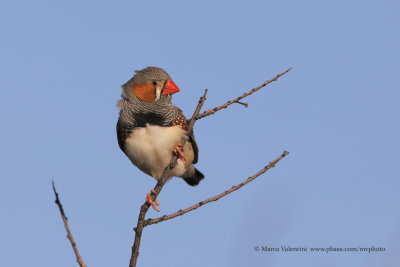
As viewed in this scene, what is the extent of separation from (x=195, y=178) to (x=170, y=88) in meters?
1.82

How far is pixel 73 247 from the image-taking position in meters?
2.70

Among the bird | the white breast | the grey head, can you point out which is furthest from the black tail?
the grey head

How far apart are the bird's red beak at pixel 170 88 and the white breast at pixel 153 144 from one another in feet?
1.34

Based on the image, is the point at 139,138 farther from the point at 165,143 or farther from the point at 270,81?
the point at 270,81

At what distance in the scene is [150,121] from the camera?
527cm

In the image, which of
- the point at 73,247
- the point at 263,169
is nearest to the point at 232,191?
the point at 263,169

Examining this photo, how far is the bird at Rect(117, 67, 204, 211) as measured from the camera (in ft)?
17.1

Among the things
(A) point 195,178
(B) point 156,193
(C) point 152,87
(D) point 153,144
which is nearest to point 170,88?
(C) point 152,87

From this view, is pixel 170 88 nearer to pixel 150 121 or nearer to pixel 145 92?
pixel 145 92

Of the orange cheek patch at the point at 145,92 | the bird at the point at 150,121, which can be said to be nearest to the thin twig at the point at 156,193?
the bird at the point at 150,121

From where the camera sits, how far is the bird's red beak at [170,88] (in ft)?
17.6

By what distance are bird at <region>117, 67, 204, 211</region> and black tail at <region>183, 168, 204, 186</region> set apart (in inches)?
42.6

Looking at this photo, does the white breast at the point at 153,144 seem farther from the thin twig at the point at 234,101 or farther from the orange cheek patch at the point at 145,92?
the thin twig at the point at 234,101

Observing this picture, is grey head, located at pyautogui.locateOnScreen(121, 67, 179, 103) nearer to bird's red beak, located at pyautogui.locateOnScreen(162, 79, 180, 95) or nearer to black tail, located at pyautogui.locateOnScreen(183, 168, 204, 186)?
bird's red beak, located at pyautogui.locateOnScreen(162, 79, 180, 95)
